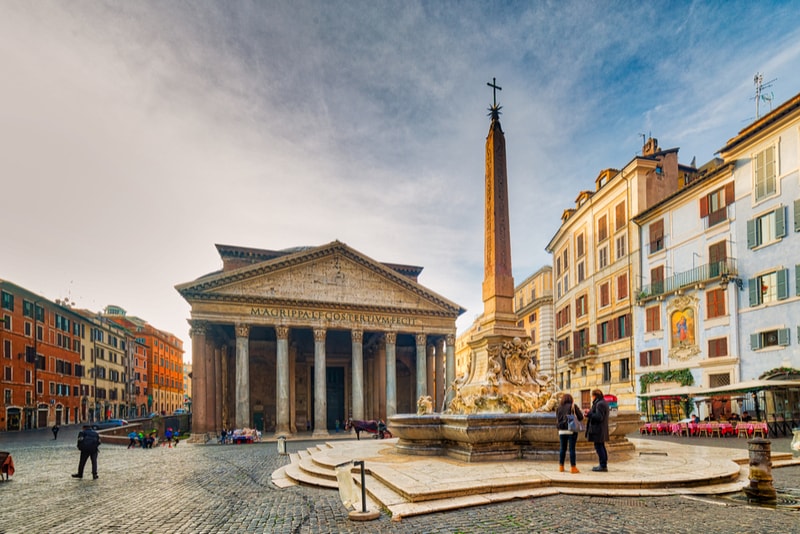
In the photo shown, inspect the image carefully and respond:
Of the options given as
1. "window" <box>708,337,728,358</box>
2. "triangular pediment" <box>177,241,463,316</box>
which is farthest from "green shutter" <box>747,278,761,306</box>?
"triangular pediment" <box>177,241,463,316</box>

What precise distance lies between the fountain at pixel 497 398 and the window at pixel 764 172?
14516 mm

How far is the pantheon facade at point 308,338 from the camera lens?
30562 millimetres

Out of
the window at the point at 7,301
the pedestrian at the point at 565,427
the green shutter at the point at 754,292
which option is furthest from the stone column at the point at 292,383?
the pedestrian at the point at 565,427

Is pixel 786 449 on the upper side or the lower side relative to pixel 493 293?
lower

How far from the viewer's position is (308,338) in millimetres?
39281

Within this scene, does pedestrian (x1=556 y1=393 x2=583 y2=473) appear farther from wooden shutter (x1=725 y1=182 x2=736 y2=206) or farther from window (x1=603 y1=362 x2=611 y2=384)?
window (x1=603 y1=362 x2=611 y2=384)

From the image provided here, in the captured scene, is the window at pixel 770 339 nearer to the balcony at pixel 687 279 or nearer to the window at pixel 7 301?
the balcony at pixel 687 279

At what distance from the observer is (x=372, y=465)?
905 centimetres

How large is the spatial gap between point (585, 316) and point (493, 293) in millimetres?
23822


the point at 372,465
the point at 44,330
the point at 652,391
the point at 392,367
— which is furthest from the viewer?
the point at 44,330

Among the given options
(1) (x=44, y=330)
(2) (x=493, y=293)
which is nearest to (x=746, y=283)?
(2) (x=493, y=293)

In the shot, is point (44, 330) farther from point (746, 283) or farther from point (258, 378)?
point (746, 283)

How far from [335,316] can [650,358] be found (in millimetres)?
18016

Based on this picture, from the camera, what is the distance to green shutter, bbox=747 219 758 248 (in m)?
20.8
